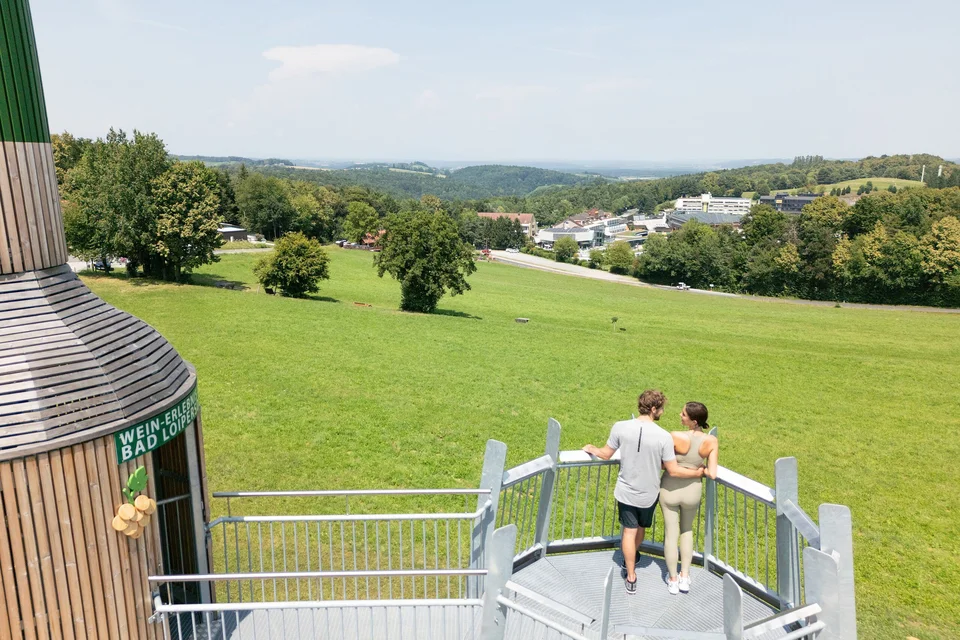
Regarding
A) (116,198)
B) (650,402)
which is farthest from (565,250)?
(650,402)

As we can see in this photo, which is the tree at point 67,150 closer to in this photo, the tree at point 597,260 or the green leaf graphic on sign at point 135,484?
the green leaf graphic on sign at point 135,484

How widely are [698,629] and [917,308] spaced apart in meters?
66.7

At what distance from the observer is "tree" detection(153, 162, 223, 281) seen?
38.1 meters

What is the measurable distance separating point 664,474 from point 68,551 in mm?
5710

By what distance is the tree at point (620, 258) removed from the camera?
9929 cm

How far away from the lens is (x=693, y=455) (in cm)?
659

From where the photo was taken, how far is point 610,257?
102m

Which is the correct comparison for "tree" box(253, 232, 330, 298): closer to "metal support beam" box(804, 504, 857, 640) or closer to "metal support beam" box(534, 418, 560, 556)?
"metal support beam" box(534, 418, 560, 556)

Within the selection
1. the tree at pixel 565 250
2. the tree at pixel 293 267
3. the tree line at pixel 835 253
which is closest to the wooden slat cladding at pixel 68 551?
the tree at pixel 293 267

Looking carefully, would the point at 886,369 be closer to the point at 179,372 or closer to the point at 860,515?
the point at 860,515

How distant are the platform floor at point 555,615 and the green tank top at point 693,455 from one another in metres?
1.42

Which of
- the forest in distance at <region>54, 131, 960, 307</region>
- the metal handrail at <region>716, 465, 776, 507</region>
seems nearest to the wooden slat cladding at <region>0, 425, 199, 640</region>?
the metal handrail at <region>716, 465, 776, 507</region>

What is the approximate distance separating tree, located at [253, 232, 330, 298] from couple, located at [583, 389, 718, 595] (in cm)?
3874

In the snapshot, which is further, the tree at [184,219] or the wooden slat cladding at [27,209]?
the tree at [184,219]
